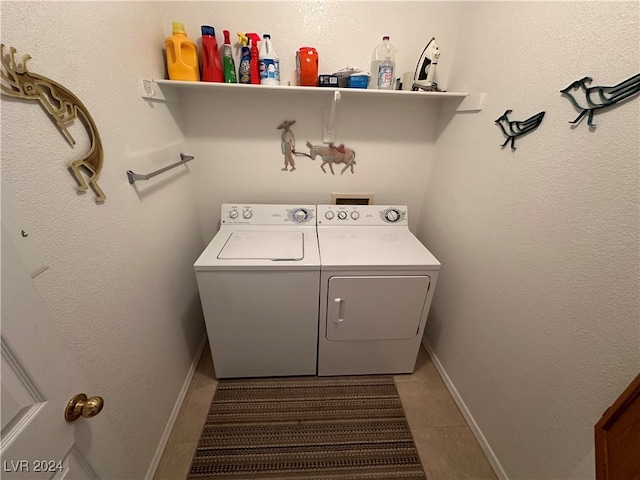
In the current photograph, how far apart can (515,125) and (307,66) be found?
1.13 metres

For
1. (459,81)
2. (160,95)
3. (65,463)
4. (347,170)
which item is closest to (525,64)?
(459,81)

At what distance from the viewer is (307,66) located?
60.1 inches

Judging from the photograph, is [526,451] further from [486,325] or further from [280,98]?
[280,98]

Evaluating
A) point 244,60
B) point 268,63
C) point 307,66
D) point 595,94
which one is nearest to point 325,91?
point 307,66

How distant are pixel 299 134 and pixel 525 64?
126 cm

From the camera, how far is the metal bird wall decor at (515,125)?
1.11m

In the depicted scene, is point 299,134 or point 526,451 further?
point 299,134

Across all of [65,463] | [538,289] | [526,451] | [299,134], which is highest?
[299,134]

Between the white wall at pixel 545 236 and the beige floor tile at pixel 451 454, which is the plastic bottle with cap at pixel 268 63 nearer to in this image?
the white wall at pixel 545 236

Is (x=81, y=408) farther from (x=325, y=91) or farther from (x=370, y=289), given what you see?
(x=325, y=91)

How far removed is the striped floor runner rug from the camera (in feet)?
4.57

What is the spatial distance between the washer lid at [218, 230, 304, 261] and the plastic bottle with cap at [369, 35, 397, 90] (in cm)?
106

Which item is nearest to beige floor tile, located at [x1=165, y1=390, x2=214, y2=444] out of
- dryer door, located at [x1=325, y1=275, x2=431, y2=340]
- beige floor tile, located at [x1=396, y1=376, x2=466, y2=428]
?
dryer door, located at [x1=325, y1=275, x2=431, y2=340]

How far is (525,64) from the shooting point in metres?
1.16
